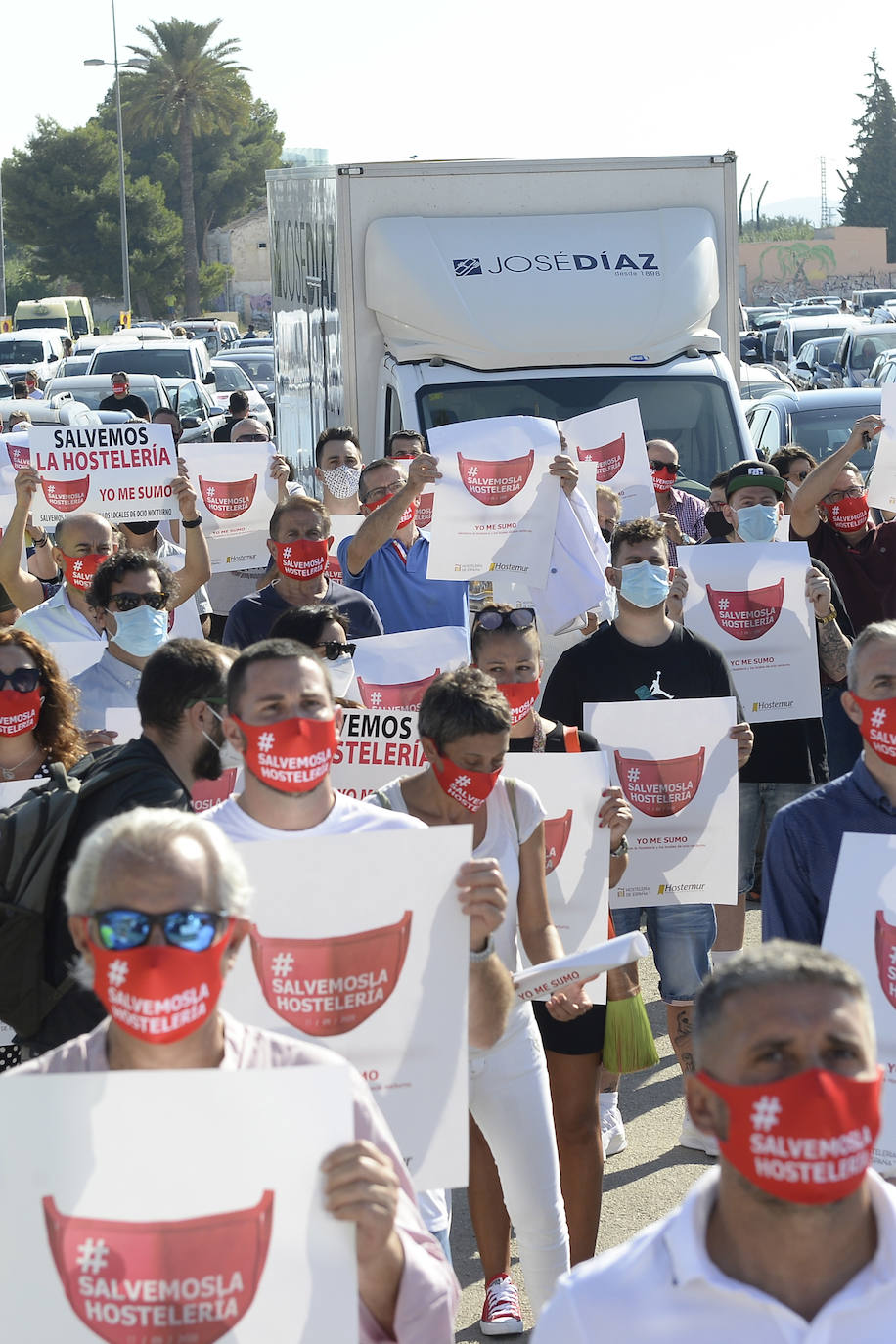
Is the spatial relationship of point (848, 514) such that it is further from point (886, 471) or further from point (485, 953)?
point (485, 953)

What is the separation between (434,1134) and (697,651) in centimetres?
297

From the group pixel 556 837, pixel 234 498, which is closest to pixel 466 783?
pixel 556 837

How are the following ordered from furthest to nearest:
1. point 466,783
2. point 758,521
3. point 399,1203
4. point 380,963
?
1. point 758,521
2. point 466,783
3. point 380,963
4. point 399,1203

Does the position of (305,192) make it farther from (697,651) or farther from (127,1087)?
(127,1087)

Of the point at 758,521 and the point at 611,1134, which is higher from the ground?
the point at 758,521

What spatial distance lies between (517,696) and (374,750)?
52 centimetres

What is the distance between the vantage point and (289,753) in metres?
3.90

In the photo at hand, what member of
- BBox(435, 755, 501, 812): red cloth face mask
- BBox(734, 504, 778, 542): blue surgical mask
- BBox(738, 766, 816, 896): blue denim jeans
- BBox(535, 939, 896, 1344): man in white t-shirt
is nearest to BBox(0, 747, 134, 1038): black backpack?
BBox(435, 755, 501, 812): red cloth face mask

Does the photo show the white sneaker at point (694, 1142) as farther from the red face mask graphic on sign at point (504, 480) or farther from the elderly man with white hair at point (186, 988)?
the elderly man with white hair at point (186, 988)

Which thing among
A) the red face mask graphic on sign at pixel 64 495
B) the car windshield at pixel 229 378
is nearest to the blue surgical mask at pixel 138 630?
the red face mask graphic on sign at pixel 64 495

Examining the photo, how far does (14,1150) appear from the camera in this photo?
8.52ft

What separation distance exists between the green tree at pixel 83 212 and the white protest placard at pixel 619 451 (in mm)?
72189

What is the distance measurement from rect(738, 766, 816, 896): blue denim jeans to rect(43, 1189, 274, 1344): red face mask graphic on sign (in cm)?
454

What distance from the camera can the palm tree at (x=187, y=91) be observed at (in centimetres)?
Result: 7800
